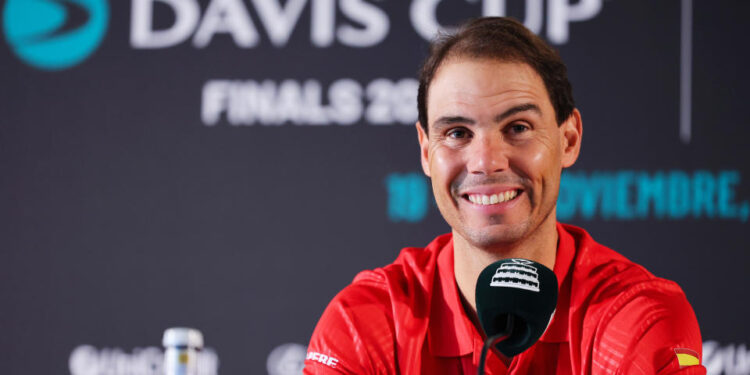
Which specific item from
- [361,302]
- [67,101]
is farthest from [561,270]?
[67,101]

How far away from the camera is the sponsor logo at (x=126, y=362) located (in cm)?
279

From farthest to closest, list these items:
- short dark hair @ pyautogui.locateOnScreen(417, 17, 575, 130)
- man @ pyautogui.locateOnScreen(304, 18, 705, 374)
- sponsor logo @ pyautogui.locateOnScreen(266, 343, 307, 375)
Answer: sponsor logo @ pyautogui.locateOnScreen(266, 343, 307, 375) < short dark hair @ pyautogui.locateOnScreen(417, 17, 575, 130) < man @ pyautogui.locateOnScreen(304, 18, 705, 374)

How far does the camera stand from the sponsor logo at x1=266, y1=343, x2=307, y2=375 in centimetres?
276

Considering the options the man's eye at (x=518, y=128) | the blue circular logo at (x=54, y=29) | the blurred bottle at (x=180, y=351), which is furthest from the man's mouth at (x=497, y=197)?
the blue circular logo at (x=54, y=29)

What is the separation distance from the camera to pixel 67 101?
295 centimetres

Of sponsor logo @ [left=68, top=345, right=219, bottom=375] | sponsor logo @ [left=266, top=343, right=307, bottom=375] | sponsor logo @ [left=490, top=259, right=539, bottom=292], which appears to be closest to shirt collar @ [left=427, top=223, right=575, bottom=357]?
sponsor logo @ [left=490, top=259, right=539, bottom=292]

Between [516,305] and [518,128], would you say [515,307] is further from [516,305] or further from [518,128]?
[518,128]

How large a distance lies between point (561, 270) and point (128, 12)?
2007 mm

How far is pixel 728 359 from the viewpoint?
267 cm

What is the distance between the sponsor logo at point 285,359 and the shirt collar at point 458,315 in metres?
1.21

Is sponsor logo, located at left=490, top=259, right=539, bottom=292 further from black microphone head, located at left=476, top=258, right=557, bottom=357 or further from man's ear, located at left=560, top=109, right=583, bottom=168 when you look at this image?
man's ear, located at left=560, top=109, right=583, bottom=168

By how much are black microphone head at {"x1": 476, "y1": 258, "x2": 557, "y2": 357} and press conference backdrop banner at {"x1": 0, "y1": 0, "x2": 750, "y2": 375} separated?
5.60 feet

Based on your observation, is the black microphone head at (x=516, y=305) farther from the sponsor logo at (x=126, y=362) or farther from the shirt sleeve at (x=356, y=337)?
the sponsor logo at (x=126, y=362)

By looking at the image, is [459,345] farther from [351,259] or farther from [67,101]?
[67,101]
